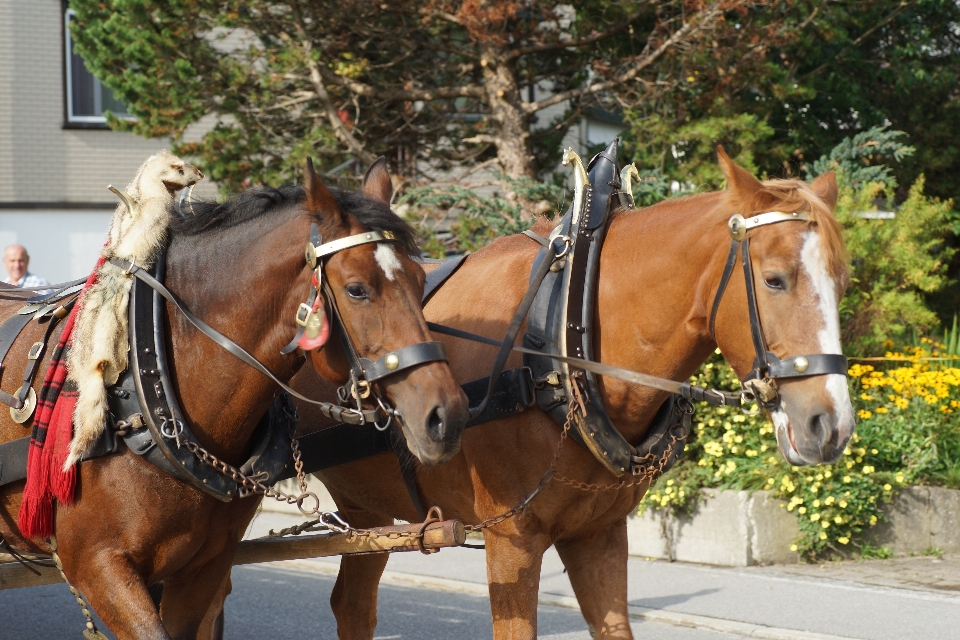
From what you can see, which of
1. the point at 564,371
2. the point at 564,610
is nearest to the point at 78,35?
the point at 564,610

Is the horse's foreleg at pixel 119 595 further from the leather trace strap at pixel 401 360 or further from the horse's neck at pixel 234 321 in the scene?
the leather trace strap at pixel 401 360

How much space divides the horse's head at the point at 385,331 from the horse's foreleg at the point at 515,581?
0.64m

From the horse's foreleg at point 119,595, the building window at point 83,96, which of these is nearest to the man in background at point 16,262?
the building window at point 83,96

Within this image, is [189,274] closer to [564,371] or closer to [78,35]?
[564,371]

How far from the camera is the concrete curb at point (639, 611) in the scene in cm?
594

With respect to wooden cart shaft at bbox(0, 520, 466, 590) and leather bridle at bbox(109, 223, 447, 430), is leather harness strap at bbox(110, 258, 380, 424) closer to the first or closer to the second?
leather bridle at bbox(109, 223, 447, 430)

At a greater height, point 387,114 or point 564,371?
point 387,114

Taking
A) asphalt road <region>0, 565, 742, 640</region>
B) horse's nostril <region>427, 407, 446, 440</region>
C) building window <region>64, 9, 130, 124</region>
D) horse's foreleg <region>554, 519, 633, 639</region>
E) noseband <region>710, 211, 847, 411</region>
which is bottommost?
asphalt road <region>0, 565, 742, 640</region>

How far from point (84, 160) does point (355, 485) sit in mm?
12432

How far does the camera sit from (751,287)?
3.24 metres

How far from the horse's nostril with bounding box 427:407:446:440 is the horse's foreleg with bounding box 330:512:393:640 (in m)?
1.82

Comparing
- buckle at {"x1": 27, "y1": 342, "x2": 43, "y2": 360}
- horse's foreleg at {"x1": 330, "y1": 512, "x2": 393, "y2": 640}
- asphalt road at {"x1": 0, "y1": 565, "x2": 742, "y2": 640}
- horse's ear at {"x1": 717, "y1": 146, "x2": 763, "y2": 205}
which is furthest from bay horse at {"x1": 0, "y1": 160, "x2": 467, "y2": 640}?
asphalt road at {"x1": 0, "y1": 565, "x2": 742, "y2": 640}

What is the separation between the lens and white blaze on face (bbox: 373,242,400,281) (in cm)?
320

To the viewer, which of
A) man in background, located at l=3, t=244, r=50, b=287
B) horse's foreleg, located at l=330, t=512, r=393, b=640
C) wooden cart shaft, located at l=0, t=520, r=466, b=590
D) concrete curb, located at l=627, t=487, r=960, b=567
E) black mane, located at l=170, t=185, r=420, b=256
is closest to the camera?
black mane, located at l=170, t=185, r=420, b=256
